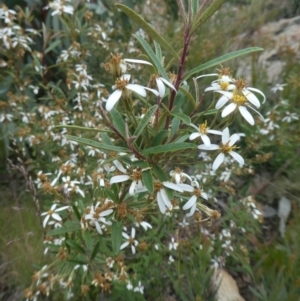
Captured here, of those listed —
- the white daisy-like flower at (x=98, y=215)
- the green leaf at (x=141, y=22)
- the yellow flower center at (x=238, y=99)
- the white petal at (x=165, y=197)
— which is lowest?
the white daisy-like flower at (x=98, y=215)

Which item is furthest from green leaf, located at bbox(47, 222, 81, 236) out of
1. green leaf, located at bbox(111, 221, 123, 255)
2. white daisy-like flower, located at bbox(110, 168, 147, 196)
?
white daisy-like flower, located at bbox(110, 168, 147, 196)

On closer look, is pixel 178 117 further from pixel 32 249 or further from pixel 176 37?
pixel 176 37

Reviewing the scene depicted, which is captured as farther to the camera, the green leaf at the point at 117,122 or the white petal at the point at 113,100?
the green leaf at the point at 117,122

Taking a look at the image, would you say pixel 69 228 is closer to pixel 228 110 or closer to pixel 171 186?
pixel 171 186

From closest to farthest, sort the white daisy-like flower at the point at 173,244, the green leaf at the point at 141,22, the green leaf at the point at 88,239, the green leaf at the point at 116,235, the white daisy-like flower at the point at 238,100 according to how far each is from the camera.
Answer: the green leaf at the point at 141,22 → the white daisy-like flower at the point at 238,100 → the green leaf at the point at 116,235 → the green leaf at the point at 88,239 → the white daisy-like flower at the point at 173,244

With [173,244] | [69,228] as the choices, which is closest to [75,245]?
[69,228]

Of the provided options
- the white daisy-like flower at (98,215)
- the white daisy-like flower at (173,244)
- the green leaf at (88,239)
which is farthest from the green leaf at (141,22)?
the white daisy-like flower at (173,244)

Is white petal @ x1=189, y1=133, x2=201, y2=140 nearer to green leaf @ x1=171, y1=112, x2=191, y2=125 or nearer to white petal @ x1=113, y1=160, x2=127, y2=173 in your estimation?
green leaf @ x1=171, y1=112, x2=191, y2=125

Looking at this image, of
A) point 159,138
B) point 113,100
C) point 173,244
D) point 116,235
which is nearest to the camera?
point 113,100

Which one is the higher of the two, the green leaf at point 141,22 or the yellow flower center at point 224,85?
the green leaf at point 141,22

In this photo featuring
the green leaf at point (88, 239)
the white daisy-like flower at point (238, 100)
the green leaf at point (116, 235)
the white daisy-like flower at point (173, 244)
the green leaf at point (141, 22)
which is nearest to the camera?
the green leaf at point (141, 22)

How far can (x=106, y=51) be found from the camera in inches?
96.0

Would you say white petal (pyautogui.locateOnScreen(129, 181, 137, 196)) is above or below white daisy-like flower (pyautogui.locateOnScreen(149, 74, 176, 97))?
below

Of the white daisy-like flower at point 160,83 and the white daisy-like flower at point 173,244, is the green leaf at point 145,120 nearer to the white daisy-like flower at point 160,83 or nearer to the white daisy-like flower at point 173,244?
the white daisy-like flower at point 160,83
